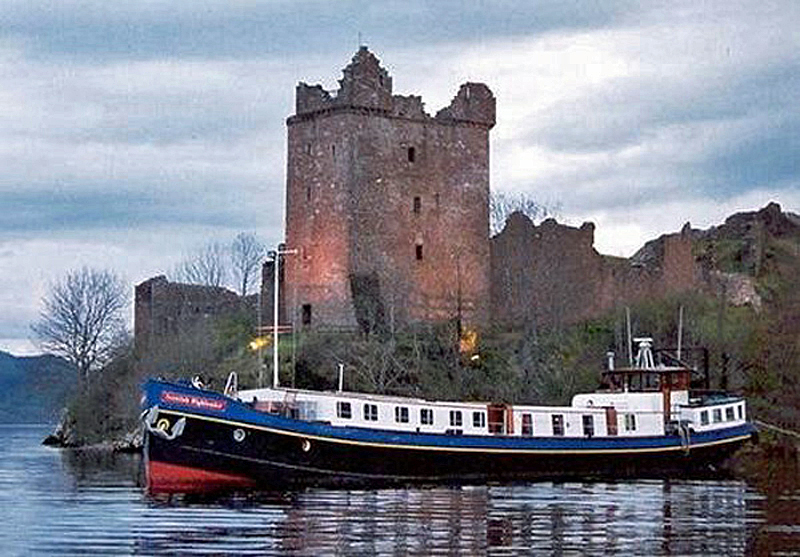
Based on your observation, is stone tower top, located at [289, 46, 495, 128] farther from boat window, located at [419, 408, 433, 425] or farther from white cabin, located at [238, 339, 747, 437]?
boat window, located at [419, 408, 433, 425]

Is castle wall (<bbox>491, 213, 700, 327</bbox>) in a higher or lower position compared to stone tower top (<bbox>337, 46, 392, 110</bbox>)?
lower

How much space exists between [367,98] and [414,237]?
6.54m

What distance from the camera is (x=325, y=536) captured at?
1500 inches

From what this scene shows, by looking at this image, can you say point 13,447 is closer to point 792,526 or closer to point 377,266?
point 377,266

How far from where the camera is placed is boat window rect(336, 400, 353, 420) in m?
57.2

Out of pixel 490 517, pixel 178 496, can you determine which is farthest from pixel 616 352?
pixel 490 517

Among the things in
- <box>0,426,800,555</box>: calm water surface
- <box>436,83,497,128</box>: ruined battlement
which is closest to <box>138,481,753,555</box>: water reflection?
<box>0,426,800,555</box>: calm water surface

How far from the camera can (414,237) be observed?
297 ft

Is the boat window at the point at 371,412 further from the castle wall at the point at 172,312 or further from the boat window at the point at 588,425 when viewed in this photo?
the castle wall at the point at 172,312

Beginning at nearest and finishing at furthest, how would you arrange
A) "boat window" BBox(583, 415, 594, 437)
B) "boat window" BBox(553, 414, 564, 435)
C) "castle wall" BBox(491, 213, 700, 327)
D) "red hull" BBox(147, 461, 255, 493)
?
1. "red hull" BBox(147, 461, 255, 493)
2. "boat window" BBox(553, 414, 564, 435)
3. "boat window" BBox(583, 415, 594, 437)
4. "castle wall" BBox(491, 213, 700, 327)

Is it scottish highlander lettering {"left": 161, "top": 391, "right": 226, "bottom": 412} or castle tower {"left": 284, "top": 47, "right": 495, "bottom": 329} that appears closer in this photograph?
scottish highlander lettering {"left": 161, "top": 391, "right": 226, "bottom": 412}

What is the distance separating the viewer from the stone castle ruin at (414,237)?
3509 inches

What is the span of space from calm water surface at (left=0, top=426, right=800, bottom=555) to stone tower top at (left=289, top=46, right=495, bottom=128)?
112 feet

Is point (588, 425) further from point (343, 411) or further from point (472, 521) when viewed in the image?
point (472, 521)
